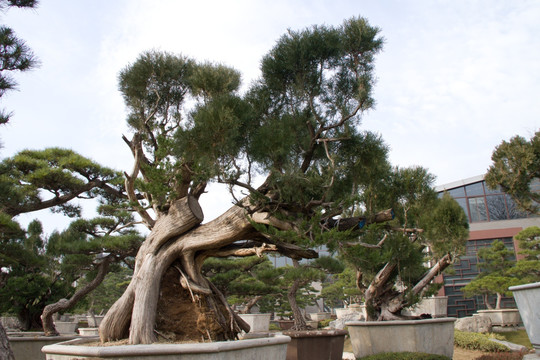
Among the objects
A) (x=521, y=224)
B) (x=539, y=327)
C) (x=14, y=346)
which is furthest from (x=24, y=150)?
(x=521, y=224)

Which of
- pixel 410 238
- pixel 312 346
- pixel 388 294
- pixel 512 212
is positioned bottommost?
pixel 312 346

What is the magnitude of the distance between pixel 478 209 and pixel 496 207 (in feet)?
3.15

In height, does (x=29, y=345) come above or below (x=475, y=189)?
below

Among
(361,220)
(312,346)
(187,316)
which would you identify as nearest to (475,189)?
(312,346)

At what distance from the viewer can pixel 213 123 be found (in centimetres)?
446

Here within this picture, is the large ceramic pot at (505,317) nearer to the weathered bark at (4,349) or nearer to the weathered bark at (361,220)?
the weathered bark at (361,220)

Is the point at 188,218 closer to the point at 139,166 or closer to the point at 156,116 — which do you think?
the point at 139,166

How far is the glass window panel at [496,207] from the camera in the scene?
73.4 ft

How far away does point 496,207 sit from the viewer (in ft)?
73.8

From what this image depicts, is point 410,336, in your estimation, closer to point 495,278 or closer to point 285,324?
point 495,278

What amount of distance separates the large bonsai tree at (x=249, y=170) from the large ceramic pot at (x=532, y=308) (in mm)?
1991

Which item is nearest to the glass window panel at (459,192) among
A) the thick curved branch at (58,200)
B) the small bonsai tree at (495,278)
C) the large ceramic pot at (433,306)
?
the small bonsai tree at (495,278)

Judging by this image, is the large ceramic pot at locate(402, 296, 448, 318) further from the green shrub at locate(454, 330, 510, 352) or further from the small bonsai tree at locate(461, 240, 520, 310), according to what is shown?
the green shrub at locate(454, 330, 510, 352)

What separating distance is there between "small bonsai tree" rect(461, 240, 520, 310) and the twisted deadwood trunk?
12.1 m
